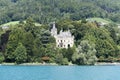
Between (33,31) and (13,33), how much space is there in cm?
661

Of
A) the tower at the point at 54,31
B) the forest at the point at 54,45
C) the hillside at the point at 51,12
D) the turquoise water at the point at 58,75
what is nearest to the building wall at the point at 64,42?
the forest at the point at 54,45

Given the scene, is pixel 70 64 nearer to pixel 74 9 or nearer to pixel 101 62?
pixel 101 62

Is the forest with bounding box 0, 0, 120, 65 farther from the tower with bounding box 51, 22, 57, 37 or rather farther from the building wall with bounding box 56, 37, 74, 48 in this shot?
the tower with bounding box 51, 22, 57, 37

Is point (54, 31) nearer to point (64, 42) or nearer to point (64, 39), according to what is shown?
point (64, 39)

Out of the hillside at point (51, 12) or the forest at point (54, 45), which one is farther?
the hillside at point (51, 12)

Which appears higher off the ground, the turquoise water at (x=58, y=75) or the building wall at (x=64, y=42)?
the turquoise water at (x=58, y=75)

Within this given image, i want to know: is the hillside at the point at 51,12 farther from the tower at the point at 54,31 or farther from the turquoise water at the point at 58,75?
the turquoise water at the point at 58,75

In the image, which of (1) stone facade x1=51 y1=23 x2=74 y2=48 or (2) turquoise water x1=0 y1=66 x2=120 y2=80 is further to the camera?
(1) stone facade x1=51 y1=23 x2=74 y2=48

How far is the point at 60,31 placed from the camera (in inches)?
4267

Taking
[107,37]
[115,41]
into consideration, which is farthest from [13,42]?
[115,41]

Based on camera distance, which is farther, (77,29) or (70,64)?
(77,29)

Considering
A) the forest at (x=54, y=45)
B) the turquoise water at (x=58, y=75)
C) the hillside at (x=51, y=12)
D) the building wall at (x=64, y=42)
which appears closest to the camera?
the turquoise water at (x=58, y=75)

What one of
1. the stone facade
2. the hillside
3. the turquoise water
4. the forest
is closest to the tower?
the stone facade

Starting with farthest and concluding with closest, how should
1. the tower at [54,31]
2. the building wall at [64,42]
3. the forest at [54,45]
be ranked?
the tower at [54,31] < the building wall at [64,42] < the forest at [54,45]
